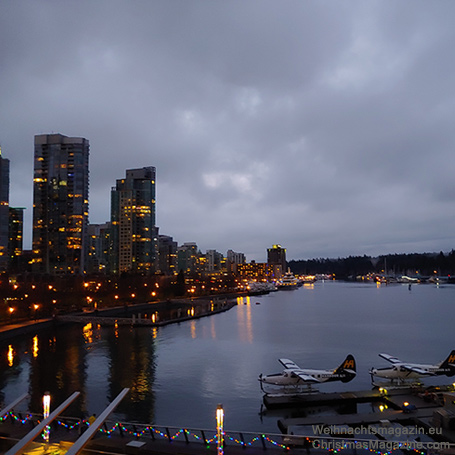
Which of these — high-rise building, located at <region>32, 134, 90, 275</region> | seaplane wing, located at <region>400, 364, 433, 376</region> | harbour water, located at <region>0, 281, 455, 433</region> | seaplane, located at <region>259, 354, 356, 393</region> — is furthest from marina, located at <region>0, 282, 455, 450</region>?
high-rise building, located at <region>32, 134, 90, 275</region>

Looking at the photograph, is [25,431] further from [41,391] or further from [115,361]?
[115,361]

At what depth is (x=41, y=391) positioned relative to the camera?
33625mm

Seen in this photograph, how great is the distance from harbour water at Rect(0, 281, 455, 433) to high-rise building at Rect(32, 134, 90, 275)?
407 ft

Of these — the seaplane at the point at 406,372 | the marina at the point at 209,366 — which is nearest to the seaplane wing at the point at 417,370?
the seaplane at the point at 406,372

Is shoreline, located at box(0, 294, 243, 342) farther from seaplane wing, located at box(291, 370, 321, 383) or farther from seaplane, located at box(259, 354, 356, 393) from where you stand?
seaplane wing, located at box(291, 370, 321, 383)

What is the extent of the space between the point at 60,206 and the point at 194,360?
163383 mm

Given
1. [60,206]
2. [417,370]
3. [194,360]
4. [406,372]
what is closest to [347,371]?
[406,372]

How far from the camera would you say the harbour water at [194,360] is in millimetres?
30250

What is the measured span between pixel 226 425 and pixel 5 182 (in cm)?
19231

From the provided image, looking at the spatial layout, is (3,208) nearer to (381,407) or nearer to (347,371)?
(347,371)

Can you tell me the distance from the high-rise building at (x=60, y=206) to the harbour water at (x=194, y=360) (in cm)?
12420

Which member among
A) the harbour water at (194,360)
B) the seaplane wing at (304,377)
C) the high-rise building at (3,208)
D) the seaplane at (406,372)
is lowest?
the harbour water at (194,360)

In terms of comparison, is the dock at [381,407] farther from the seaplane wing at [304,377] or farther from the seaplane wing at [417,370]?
the seaplane wing at [417,370]

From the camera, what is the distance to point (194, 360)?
4697cm
